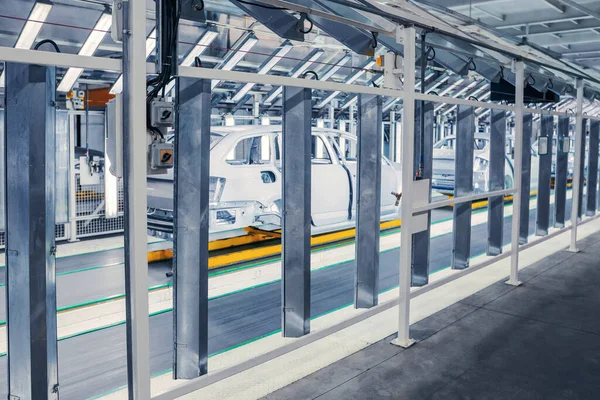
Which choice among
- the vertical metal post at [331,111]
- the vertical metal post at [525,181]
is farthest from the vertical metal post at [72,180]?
the vertical metal post at [331,111]

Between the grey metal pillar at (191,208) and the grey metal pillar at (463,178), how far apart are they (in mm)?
3466

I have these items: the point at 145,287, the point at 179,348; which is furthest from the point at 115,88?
the point at 145,287

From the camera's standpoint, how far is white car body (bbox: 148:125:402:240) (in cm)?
591

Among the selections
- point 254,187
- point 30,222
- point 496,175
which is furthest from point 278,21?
point 496,175

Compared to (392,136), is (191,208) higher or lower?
lower

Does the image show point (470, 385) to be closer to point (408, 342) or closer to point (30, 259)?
point (408, 342)

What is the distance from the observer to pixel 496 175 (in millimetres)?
6340

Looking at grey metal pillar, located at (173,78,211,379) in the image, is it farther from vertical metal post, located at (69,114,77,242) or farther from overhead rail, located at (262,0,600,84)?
vertical metal post, located at (69,114,77,242)

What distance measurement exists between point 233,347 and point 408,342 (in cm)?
125

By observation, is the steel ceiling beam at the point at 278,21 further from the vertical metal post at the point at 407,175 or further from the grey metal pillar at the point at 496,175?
the grey metal pillar at the point at 496,175

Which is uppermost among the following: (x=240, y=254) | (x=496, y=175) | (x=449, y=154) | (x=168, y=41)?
(x=168, y=41)

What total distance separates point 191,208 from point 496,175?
449cm

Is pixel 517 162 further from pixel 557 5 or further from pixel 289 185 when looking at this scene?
pixel 557 5

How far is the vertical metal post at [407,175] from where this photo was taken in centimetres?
360
